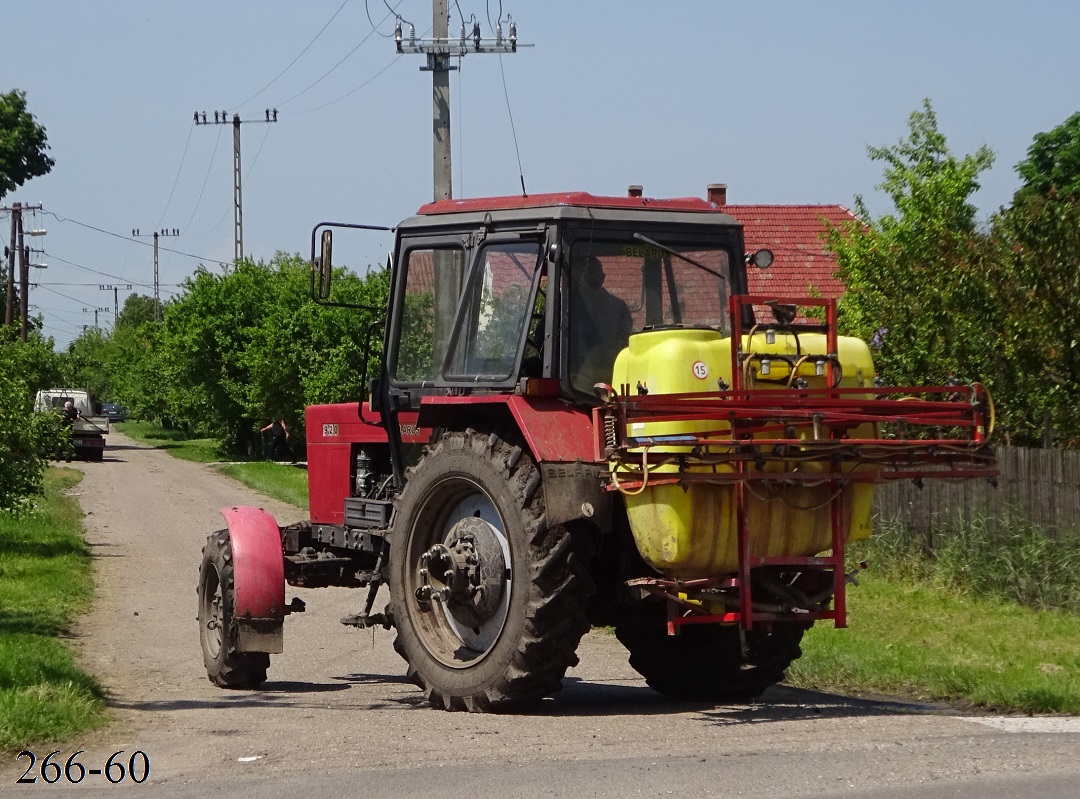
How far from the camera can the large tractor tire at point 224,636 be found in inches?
384

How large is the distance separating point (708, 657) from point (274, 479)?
87.5 ft

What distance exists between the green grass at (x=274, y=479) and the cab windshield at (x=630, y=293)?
19.1 meters

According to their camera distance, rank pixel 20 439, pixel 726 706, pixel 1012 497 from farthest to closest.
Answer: pixel 20 439 → pixel 1012 497 → pixel 726 706

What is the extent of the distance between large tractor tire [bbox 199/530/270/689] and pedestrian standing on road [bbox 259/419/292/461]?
1374 inches

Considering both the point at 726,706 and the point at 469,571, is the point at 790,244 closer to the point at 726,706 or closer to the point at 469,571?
the point at 726,706

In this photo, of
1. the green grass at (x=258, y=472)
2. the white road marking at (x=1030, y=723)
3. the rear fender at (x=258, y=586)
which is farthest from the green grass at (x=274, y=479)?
the white road marking at (x=1030, y=723)

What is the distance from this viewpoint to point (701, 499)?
726 centimetres

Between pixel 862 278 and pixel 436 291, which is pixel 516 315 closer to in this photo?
pixel 436 291

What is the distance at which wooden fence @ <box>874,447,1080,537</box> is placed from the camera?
13422 mm

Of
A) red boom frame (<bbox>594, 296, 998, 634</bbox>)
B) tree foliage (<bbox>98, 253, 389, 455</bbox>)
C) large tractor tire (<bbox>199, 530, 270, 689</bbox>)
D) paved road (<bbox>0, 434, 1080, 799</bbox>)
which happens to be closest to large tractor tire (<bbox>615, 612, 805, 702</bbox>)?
paved road (<bbox>0, 434, 1080, 799</bbox>)

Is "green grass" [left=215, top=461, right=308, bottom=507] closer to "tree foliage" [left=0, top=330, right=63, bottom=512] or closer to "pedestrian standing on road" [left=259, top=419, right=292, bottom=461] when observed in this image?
"pedestrian standing on road" [left=259, top=419, right=292, bottom=461]

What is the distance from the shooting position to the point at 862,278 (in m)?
18.5

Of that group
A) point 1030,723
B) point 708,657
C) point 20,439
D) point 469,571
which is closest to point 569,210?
point 469,571

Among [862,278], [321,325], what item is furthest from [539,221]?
[321,325]
